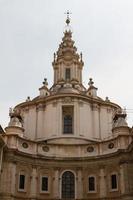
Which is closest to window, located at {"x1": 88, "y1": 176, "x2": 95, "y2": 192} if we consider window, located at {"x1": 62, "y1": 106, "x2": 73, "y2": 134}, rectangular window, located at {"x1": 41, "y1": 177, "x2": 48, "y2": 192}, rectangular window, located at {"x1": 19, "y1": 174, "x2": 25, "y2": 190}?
rectangular window, located at {"x1": 41, "y1": 177, "x2": 48, "y2": 192}

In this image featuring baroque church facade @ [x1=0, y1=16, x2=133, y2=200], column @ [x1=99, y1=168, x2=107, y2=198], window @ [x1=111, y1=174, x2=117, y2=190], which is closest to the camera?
baroque church facade @ [x1=0, y1=16, x2=133, y2=200]

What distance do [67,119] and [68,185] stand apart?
10.5m

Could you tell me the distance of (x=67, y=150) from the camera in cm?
4731

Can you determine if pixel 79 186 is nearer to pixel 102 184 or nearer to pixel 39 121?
pixel 102 184

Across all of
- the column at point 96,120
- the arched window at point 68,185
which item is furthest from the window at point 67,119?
the arched window at point 68,185

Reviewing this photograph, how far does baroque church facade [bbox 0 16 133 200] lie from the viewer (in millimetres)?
43188

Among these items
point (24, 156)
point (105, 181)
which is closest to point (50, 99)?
point (24, 156)

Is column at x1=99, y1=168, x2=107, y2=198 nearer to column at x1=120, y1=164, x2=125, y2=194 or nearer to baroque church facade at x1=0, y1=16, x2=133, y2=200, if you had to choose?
baroque church facade at x1=0, y1=16, x2=133, y2=200

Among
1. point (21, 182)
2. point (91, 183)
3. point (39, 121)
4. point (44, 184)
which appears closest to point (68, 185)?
point (91, 183)

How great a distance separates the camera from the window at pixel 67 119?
168 ft

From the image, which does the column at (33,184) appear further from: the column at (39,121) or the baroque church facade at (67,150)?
the column at (39,121)

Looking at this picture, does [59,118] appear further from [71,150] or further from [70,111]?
[71,150]

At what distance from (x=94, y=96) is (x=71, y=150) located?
36.7 ft

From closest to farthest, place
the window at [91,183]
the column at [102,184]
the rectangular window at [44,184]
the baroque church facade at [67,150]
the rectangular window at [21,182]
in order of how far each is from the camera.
A: the baroque church facade at [67,150] < the column at [102,184] < the rectangular window at [21,182] < the window at [91,183] < the rectangular window at [44,184]
